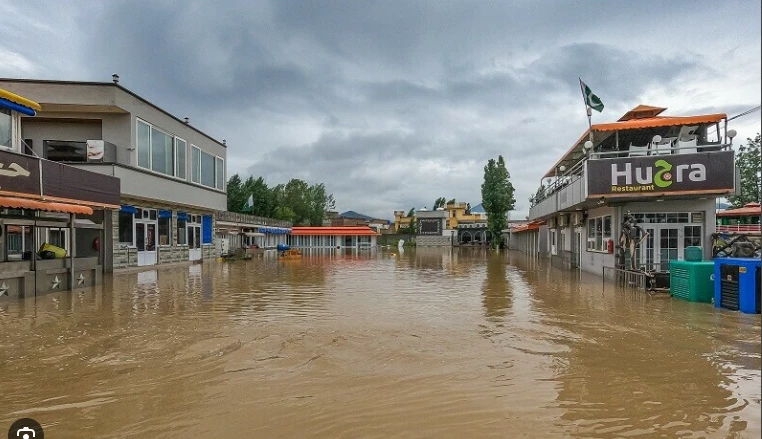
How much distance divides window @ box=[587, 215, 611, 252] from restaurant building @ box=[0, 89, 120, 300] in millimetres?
18715

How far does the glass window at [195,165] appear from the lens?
26.2 m

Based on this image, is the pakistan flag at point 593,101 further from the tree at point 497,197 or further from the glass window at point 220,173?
the tree at point 497,197

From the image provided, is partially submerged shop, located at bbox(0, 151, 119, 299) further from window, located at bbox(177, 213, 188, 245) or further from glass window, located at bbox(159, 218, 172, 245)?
window, located at bbox(177, 213, 188, 245)

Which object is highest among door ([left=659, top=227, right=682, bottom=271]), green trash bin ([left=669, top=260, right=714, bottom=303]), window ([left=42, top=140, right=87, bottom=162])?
window ([left=42, top=140, right=87, bottom=162])

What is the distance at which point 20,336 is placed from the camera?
7.86m

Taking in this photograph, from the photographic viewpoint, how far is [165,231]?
24.8 meters

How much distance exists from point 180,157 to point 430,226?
50.2 m

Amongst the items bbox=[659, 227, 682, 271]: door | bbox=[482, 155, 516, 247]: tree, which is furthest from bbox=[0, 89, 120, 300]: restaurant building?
bbox=[482, 155, 516, 247]: tree

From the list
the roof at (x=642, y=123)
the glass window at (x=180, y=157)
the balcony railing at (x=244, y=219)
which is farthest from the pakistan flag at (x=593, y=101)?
the balcony railing at (x=244, y=219)

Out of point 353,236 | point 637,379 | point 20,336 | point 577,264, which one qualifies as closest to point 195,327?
point 20,336

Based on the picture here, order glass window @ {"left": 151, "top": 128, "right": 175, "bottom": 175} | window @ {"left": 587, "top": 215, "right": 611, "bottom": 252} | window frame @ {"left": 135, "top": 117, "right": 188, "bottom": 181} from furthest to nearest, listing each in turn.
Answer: glass window @ {"left": 151, "top": 128, "right": 175, "bottom": 175} < window frame @ {"left": 135, "top": 117, "right": 188, "bottom": 181} < window @ {"left": 587, "top": 215, "right": 611, "bottom": 252}

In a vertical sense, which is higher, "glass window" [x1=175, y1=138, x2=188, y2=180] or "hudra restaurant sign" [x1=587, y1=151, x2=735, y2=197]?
"glass window" [x1=175, y1=138, x2=188, y2=180]

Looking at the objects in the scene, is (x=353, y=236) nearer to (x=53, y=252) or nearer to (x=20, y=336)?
(x=53, y=252)

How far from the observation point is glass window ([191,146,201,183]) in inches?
1033
